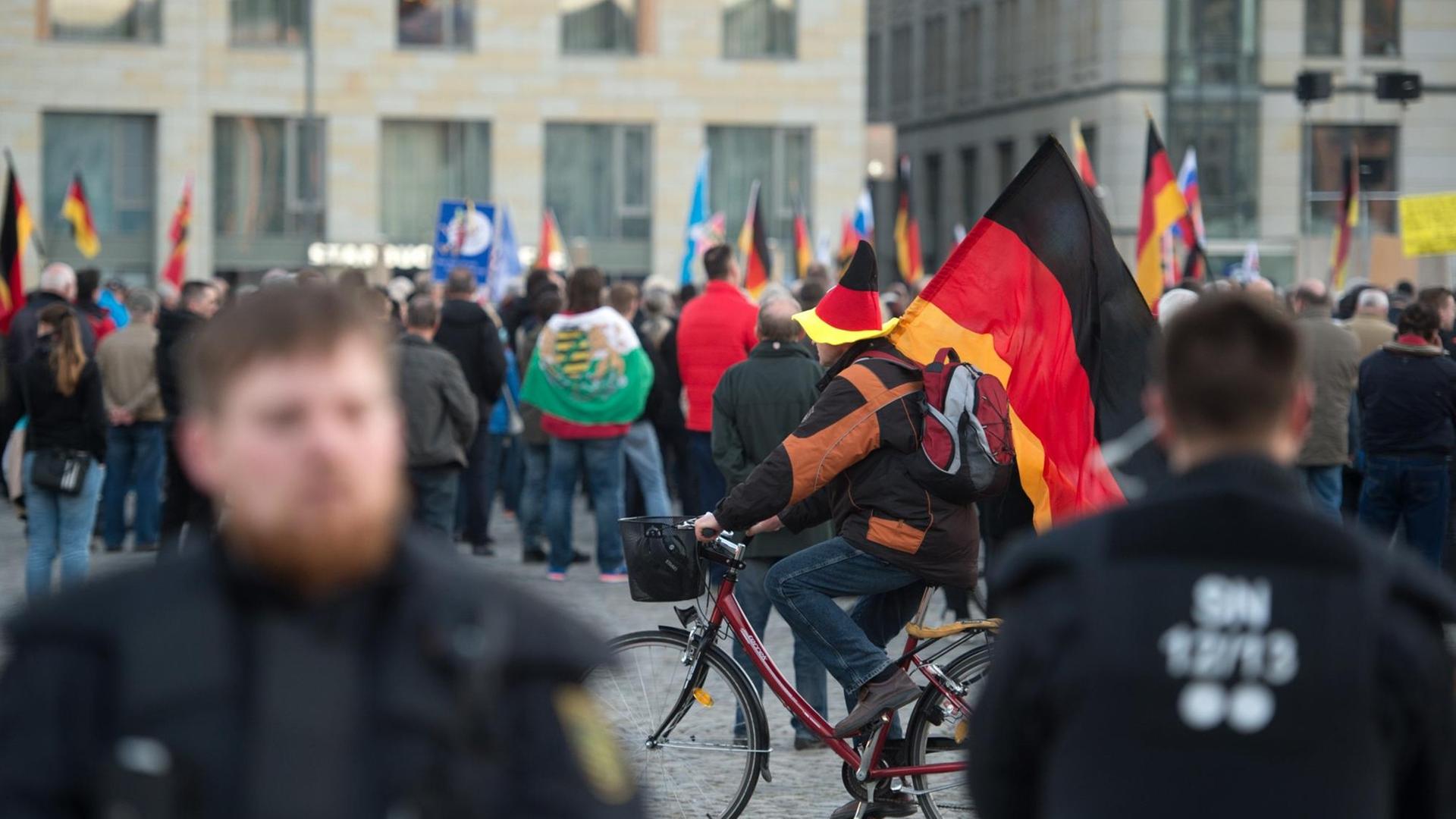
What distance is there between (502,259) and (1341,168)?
35905mm

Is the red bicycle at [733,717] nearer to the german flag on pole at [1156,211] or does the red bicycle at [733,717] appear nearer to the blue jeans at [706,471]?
the blue jeans at [706,471]

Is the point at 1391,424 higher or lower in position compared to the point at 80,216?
lower

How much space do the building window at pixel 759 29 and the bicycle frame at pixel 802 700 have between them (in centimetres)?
3816

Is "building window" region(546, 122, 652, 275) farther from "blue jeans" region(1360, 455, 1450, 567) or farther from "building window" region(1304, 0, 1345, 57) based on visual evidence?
"blue jeans" region(1360, 455, 1450, 567)

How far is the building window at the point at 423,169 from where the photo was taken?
140ft

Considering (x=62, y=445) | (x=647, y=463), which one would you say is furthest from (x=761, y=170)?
(x=62, y=445)

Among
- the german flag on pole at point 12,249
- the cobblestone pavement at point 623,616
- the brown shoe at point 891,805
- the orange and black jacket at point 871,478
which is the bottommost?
the cobblestone pavement at point 623,616

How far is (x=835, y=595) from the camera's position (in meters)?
6.82

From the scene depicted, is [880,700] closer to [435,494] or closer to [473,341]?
[435,494]

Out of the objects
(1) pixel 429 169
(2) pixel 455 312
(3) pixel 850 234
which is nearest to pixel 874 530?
(2) pixel 455 312

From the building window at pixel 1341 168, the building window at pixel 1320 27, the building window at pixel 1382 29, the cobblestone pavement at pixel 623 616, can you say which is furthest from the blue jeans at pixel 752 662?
the building window at pixel 1382 29

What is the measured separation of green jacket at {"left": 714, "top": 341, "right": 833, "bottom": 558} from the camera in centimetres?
959

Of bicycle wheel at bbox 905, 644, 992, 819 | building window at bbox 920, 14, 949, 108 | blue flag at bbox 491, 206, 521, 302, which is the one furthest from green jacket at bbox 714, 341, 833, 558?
building window at bbox 920, 14, 949, 108

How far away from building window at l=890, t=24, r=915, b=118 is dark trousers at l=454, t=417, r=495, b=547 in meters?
57.4
